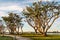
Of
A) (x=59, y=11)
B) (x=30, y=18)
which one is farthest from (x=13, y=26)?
(x=59, y=11)

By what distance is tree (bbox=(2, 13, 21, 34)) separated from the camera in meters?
83.6

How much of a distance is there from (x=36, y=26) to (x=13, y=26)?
27.2m

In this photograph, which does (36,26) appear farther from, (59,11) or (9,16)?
(9,16)

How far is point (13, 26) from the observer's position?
86250mm

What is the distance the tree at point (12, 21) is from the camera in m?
83.6

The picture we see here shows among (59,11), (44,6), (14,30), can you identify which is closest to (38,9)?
(44,6)

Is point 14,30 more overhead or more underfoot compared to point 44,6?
more underfoot

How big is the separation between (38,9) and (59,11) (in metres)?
6.61

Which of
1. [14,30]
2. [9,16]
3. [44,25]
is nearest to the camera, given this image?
[44,25]

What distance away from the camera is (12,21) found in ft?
283

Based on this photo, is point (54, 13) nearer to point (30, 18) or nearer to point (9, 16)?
point (30, 18)

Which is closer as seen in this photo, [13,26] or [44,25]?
[44,25]

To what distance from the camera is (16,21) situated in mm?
87000

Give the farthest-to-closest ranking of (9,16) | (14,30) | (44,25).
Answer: (14,30)
(9,16)
(44,25)
